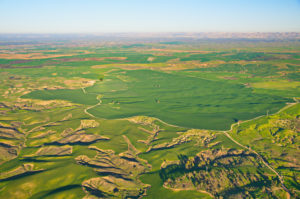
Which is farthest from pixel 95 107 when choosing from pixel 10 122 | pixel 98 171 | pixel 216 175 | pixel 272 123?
pixel 272 123

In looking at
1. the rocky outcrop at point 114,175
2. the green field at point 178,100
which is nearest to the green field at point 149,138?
the rocky outcrop at point 114,175

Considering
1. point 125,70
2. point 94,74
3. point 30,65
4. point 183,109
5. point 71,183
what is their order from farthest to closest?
point 30,65 < point 125,70 < point 94,74 < point 183,109 < point 71,183

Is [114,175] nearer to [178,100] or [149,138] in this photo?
[149,138]

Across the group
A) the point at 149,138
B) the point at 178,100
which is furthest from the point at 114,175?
the point at 178,100

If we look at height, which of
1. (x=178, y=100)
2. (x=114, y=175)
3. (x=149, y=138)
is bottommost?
(x=114, y=175)

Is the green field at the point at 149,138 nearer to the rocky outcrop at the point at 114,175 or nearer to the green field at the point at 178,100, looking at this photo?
the rocky outcrop at the point at 114,175

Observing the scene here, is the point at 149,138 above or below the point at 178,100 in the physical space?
below

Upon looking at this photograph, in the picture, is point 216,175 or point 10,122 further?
point 10,122

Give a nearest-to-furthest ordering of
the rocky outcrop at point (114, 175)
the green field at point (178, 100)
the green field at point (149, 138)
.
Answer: the rocky outcrop at point (114, 175) < the green field at point (149, 138) < the green field at point (178, 100)

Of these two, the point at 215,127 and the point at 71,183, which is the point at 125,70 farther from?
the point at 71,183

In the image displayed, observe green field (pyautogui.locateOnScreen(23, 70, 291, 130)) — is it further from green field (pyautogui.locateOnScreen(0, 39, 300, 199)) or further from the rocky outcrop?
the rocky outcrop

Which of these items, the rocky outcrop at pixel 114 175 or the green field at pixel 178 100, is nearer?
the rocky outcrop at pixel 114 175
